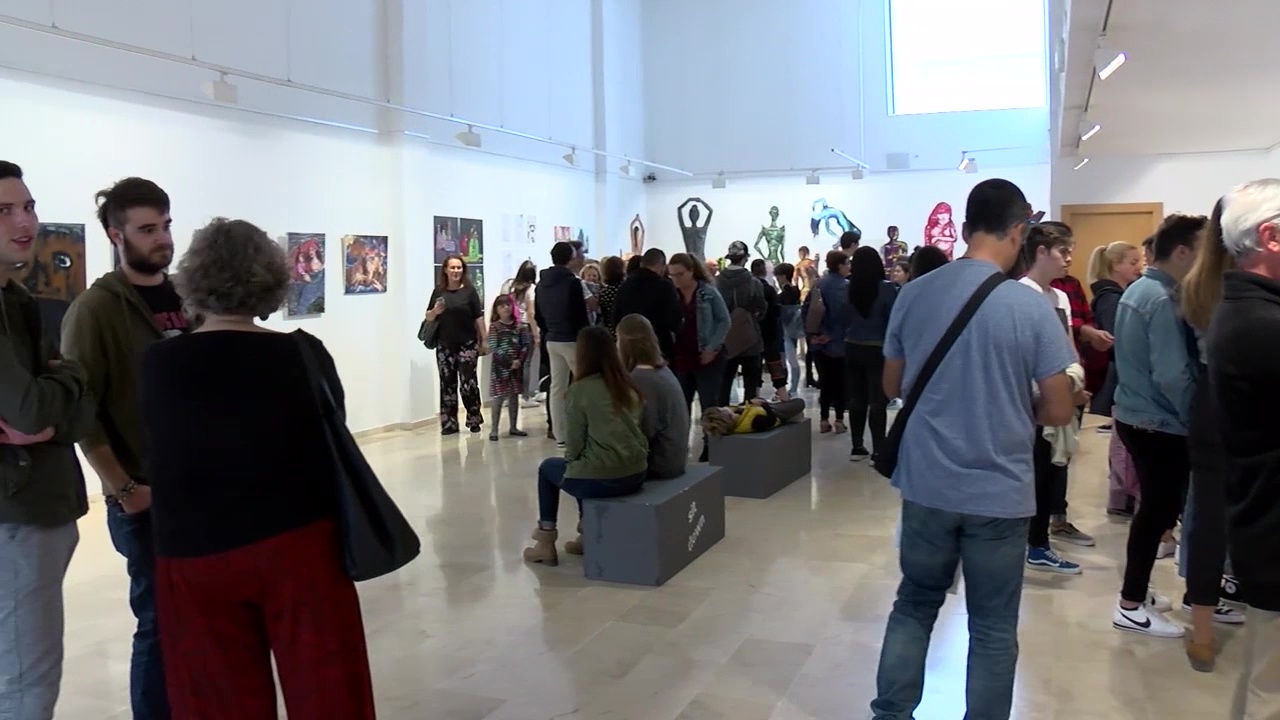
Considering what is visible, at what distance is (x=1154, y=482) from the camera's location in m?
3.83

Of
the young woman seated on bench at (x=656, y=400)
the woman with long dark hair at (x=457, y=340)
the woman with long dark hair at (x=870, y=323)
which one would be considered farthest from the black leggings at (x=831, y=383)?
the young woman seated on bench at (x=656, y=400)

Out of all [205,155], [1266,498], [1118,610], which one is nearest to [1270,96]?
[1118,610]

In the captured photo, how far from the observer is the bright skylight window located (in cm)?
1506

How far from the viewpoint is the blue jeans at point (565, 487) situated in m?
4.84

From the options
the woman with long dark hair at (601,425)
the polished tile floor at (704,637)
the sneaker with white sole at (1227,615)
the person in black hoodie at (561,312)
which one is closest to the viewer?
the polished tile floor at (704,637)

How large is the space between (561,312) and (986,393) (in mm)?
5990

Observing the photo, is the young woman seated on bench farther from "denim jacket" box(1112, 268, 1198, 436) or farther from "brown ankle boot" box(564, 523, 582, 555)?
"denim jacket" box(1112, 268, 1198, 436)

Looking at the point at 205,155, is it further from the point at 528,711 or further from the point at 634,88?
the point at 634,88

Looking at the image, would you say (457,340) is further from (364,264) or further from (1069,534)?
(1069,534)

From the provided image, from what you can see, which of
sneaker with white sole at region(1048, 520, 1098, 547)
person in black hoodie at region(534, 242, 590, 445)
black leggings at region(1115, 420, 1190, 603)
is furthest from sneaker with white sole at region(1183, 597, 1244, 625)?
person in black hoodie at region(534, 242, 590, 445)

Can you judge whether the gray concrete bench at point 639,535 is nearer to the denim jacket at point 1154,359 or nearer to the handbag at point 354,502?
the denim jacket at point 1154,359

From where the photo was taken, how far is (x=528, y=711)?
3498 mm

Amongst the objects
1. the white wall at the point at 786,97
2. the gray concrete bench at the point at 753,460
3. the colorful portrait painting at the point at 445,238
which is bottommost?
the gray concrete bench at the point at 753,460

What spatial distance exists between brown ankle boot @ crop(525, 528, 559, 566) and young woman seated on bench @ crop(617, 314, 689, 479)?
623mm
